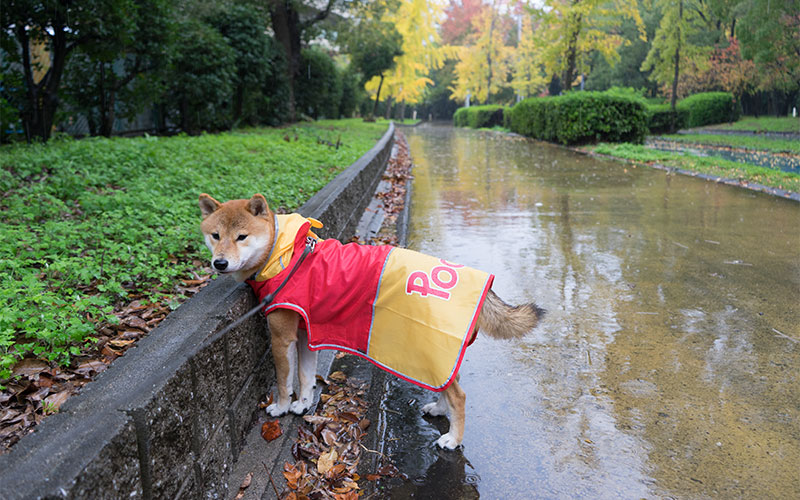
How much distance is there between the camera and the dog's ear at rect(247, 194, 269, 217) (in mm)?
3033

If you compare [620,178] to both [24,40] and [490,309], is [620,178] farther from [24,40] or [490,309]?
[24,40]

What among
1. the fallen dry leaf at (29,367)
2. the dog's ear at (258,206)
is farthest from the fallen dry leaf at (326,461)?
the fallen dry leaf at (29,367)

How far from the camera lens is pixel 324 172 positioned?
31.9ft

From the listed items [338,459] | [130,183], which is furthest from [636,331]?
[130,183]

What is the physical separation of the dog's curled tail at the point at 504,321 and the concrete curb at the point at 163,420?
4.18ft

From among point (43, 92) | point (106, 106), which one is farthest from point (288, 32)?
point (43, 92)

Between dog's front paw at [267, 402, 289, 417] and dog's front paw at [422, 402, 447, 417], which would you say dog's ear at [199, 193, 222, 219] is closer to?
dog's front paw at [267, 402, 289, 417]

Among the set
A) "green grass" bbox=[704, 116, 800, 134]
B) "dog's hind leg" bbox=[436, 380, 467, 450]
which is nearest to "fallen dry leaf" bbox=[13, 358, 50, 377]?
"dog's hind leg" bbox=[436, 380, 467, 450]

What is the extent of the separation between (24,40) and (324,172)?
5483 millimetres

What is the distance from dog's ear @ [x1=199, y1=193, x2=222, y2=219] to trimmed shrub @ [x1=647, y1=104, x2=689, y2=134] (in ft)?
114

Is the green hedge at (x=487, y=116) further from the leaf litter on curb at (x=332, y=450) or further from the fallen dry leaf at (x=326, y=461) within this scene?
the fallen dry leaf at (x=326, y=461)

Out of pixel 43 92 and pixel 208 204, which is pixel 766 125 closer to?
pixel 43 92

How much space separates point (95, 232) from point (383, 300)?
3.02 metres

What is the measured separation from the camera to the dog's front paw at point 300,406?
332cm
